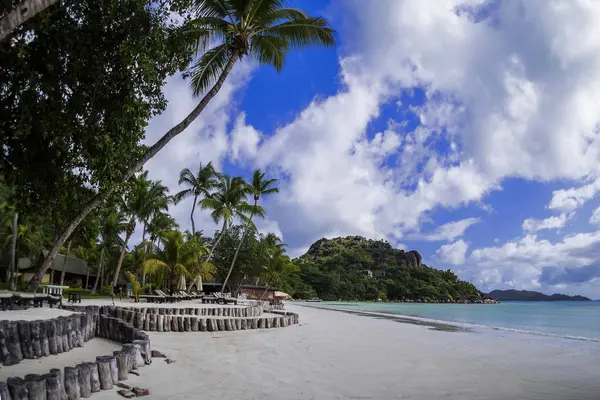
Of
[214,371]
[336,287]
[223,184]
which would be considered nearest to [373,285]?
[336,287]

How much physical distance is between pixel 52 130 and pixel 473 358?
32.7 feet

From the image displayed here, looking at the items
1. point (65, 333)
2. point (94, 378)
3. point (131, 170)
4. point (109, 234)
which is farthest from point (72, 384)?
point (109, 234)

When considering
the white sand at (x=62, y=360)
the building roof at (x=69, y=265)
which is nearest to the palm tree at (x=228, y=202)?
the building roof at (x=69, y=265)

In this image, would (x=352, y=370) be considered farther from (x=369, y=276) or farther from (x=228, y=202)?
(x=369, y=276)

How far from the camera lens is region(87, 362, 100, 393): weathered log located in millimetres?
4852

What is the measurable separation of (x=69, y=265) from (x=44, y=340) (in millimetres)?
43254

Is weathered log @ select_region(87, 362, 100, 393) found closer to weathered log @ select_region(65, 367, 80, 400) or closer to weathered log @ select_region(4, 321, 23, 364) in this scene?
weathered log @ select_region(65, 367, 80, 400)

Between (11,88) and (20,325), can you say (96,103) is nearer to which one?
(11,88)

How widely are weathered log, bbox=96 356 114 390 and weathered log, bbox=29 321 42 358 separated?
95.3 inches

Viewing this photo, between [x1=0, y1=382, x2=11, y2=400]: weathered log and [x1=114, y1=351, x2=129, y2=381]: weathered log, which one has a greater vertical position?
[x1=0, y1=382, x2=11, y2=400]: weathered log

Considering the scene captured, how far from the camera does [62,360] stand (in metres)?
6.93

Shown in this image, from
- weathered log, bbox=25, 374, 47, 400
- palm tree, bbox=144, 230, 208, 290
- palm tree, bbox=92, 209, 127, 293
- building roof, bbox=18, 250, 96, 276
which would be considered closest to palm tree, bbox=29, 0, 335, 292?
weathered log, bbox=25, 374, 47, 400

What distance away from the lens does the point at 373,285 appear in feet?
280

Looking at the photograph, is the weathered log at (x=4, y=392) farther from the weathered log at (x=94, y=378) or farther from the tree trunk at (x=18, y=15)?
the tree trunk at (x=18, y=15)
